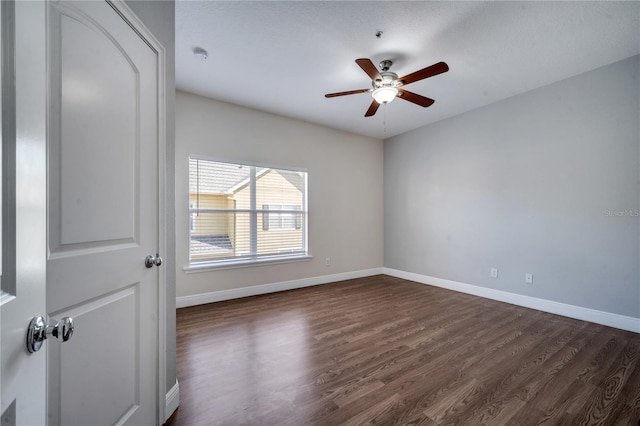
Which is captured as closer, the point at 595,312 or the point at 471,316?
the point at 595,312

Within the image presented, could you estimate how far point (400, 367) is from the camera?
82.0 inches

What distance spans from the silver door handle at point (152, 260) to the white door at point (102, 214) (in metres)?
0.02

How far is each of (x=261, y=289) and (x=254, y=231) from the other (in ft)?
2.86

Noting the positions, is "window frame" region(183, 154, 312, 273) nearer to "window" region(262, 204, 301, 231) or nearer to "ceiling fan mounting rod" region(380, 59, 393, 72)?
"window" region(262, 204, 301, 231)

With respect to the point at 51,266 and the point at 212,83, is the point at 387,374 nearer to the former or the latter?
the point at 51,266

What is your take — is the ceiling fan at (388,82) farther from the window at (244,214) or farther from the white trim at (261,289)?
the white trim at (261,289)

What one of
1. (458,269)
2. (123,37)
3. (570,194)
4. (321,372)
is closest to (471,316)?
(458,269)

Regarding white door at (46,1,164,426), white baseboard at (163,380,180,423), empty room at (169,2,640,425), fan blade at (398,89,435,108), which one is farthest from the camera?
fan blade at (398,89,435,108)

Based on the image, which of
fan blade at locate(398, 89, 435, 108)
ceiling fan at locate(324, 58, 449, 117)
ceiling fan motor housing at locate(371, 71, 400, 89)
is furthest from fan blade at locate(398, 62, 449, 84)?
fan blade at locate(398, 89, 435, 108)

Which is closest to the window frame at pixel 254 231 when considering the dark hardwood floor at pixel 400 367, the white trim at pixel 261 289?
the white trim at pixel 261 289

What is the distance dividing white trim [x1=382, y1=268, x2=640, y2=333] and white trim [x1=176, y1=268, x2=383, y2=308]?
4.22 ft

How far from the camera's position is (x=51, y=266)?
89cm

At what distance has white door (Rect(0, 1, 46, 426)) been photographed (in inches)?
20.0

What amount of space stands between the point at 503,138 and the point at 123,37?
429 cm
